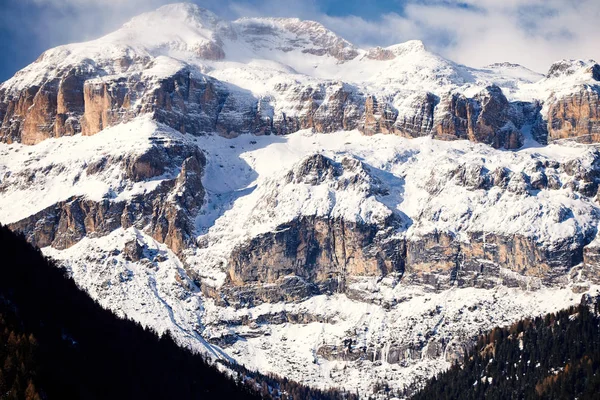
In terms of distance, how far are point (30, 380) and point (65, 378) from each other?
9.96m

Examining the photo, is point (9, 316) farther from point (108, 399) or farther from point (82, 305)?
point (82, 305)

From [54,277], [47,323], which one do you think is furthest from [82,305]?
[47,323]

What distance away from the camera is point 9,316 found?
502 feet

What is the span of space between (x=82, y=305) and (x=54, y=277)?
270 inches

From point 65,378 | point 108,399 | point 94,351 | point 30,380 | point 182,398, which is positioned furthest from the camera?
point 182,398

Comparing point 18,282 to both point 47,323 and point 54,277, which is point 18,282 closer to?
point 47,323

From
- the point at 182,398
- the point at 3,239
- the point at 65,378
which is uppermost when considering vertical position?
the point at 3,239

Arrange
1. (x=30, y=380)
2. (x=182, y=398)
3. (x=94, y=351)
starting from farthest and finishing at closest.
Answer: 1. (x=182, y=398)
2. (x=94, y=351)
3. (x=30, y=380)

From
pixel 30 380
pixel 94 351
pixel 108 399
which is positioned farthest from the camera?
pixel 94 351

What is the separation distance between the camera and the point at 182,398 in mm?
194500

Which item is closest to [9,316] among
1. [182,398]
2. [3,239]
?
[3,239]

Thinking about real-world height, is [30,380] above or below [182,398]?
above

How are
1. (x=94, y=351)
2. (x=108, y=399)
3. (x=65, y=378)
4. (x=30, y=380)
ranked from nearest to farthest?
1. (x=30, y=380)
2. (x=65, y=378)
3. (x=108, y=399)
4. (x=94, y=351)

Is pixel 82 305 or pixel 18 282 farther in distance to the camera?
pixel 82 305
